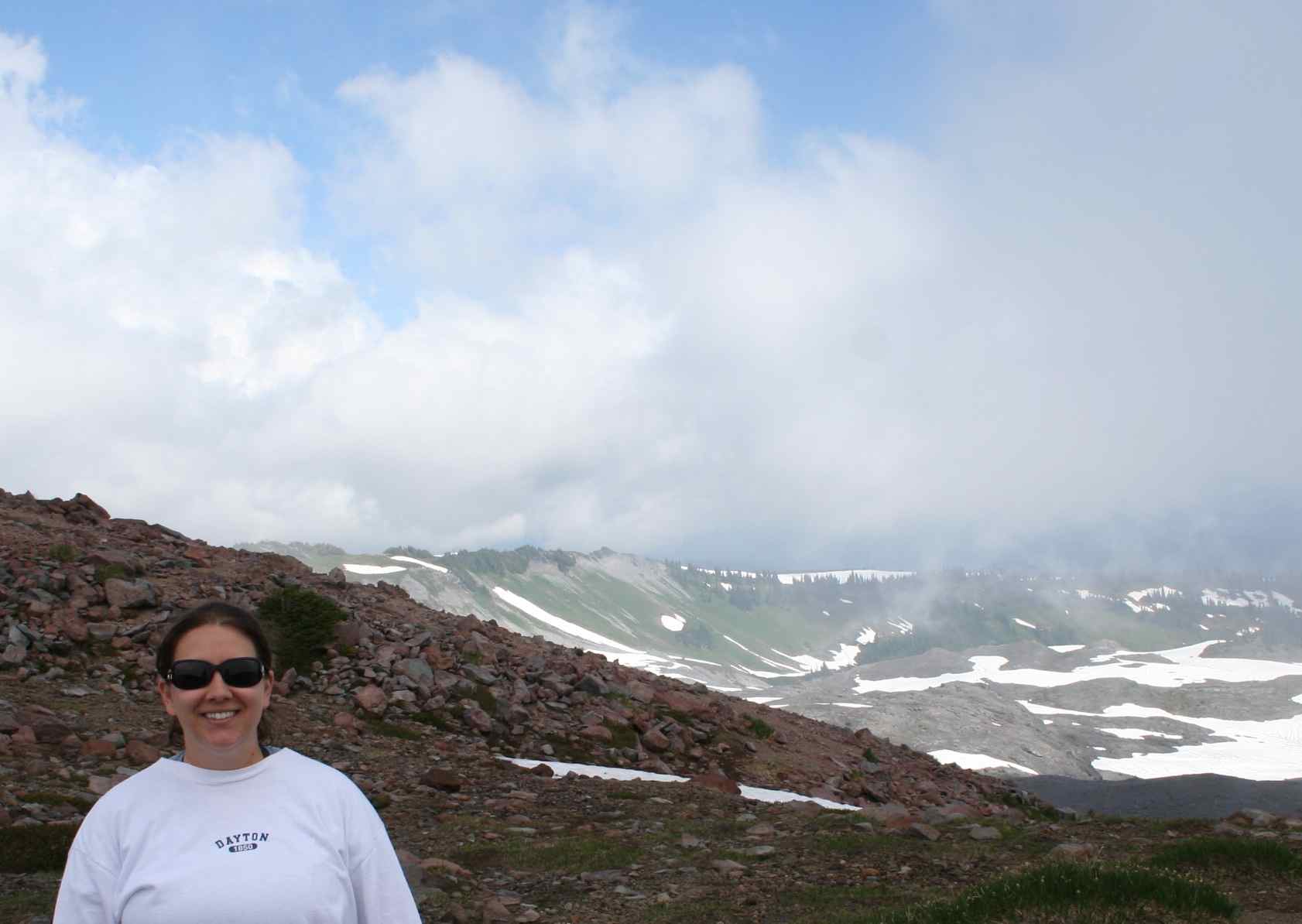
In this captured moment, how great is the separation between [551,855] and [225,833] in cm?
1043

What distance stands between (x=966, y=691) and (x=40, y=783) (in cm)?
16001

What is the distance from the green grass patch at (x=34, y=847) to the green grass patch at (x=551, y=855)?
5.13 meters

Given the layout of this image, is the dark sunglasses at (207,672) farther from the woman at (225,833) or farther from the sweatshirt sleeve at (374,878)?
the sweatshirt sleeve at (374,878)

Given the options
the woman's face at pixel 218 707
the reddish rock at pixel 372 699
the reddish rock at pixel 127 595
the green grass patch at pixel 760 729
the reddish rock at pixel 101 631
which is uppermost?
the reddish rock at pixel 127 595

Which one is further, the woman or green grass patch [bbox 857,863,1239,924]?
green grass patch [bbox 857,863,1239,924]

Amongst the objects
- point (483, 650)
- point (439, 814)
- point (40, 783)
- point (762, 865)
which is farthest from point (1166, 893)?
point (483, 650)

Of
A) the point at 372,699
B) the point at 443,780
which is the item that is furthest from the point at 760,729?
the point at 443,780

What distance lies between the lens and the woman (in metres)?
4.14

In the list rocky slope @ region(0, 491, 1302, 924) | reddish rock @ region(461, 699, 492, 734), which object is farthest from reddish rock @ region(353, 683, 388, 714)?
reddish rock @ region(461, 699, 492, 734)

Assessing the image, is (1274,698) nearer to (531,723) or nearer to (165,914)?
(531,723)

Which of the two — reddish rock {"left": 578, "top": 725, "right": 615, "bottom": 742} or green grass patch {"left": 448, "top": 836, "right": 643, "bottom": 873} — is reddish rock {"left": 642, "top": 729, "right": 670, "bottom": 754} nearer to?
reddish rock {"left": 578, "top": 725, "right": 615, "bottom": 742}

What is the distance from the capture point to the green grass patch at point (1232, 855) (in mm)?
11734

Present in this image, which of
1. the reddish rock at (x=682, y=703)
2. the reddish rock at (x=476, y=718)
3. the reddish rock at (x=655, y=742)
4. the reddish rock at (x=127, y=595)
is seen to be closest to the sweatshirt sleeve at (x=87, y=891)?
the reddish rock at (x=476, y=718)

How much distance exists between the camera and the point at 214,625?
484cm
